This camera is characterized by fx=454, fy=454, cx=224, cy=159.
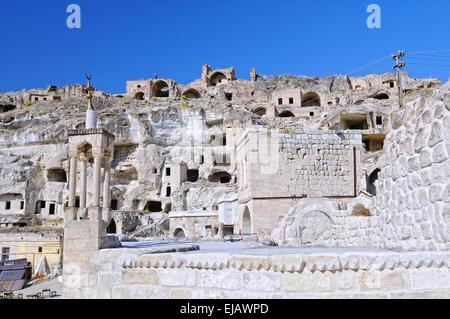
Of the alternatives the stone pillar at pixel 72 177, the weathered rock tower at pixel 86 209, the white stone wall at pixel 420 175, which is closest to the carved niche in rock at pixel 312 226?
the white stone wall at pixel 420 175

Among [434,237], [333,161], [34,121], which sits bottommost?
[434,237]

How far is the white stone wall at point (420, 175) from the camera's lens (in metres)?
4.30

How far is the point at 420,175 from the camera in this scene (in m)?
4.90

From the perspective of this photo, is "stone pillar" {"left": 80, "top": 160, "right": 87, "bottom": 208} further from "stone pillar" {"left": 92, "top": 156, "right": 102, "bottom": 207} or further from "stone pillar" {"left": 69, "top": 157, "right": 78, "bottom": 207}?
"stone pillar" {"left": 92, "top": 156, "right": 102, "bottom": 207}

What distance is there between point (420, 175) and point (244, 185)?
46.2 feet

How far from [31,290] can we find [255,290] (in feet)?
81.5

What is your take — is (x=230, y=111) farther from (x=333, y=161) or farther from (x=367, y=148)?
(x=333, y=161)

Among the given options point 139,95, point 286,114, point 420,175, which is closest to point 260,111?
point 286,114

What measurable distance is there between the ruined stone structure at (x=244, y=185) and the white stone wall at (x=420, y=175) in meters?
0.02

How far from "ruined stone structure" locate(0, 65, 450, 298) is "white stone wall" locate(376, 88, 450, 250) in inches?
0.9

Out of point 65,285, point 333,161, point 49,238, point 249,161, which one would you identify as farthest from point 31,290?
point 65,285

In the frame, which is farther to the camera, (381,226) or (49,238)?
(49,238)

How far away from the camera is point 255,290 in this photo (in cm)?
Result: 402
